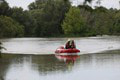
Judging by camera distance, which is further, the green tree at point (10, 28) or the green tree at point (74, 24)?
the green tree at point (74, 24)

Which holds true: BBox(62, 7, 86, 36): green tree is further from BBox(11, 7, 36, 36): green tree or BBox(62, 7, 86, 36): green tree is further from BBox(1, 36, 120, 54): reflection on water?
BBox(1, 36, 120, 54): reflection on water

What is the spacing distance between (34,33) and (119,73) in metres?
99.7

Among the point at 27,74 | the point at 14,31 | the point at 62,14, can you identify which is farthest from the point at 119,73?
the point at 62,14

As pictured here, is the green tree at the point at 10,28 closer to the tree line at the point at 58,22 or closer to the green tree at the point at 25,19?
the tree line at the point at 58,22

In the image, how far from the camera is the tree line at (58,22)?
107m

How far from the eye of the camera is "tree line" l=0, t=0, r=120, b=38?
10729 centimetres

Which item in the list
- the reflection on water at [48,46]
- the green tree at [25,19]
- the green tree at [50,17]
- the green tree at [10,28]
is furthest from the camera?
the green tree at [25,19]

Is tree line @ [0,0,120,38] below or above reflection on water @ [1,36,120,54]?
above

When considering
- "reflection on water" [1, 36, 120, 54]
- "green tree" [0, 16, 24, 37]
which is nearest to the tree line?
"green tree" [0, 16, 24, 37]

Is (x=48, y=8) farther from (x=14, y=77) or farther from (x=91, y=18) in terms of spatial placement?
(x=14, y=77)

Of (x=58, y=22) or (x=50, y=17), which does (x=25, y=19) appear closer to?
(x=50, y=17)

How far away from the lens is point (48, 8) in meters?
109

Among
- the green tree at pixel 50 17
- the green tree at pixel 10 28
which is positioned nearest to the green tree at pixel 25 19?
the green tree at pixel 50 17

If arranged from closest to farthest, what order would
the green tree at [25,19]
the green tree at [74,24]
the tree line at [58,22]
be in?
the green tree at [74,24], the tree line at [58,22], the green tree at [25,19]
